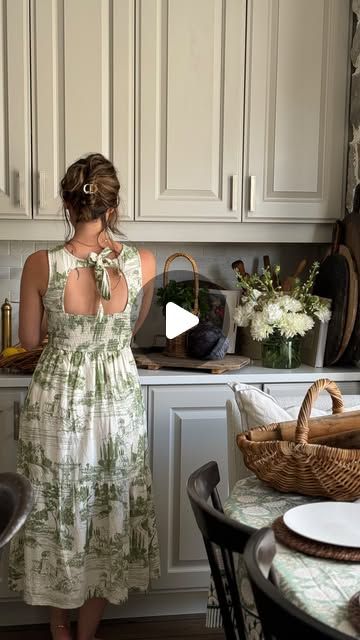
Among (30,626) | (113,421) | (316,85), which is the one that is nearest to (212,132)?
(316,85)

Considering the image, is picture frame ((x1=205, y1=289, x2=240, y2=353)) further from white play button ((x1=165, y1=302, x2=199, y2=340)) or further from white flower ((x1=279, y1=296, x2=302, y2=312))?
white flower ((x1=279, y1=296, x2=302, y2=312))

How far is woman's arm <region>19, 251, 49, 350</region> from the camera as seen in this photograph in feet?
7.56

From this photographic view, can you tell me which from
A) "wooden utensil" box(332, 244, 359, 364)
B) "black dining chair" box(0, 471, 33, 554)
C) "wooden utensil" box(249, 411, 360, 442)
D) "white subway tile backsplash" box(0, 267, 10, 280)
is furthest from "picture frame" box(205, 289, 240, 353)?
"black dining chair" box(0, 471, 33, 554)

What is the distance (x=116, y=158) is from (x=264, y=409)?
122 cm

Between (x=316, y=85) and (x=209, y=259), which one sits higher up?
(x=316, y=85)

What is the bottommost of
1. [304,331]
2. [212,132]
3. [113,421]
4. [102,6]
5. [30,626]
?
[30,626]

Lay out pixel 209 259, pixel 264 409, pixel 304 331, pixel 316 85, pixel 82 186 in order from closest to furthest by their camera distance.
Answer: pixel 264 409 < pixel 82 186 < pixel 304 331 < pixel 316 85 < pixel 209 259

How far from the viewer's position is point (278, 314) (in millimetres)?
2699

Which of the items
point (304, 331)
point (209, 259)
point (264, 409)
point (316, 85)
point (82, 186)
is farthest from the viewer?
point (209, 259)

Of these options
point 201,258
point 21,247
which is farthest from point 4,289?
point 201,258

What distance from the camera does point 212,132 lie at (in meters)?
2.89

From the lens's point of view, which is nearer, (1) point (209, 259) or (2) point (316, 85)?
(2) point (316, 85)

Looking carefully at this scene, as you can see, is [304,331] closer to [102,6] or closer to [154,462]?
[154,462]

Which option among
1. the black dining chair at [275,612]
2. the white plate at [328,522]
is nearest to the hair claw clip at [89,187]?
the white plate at [328,522]
